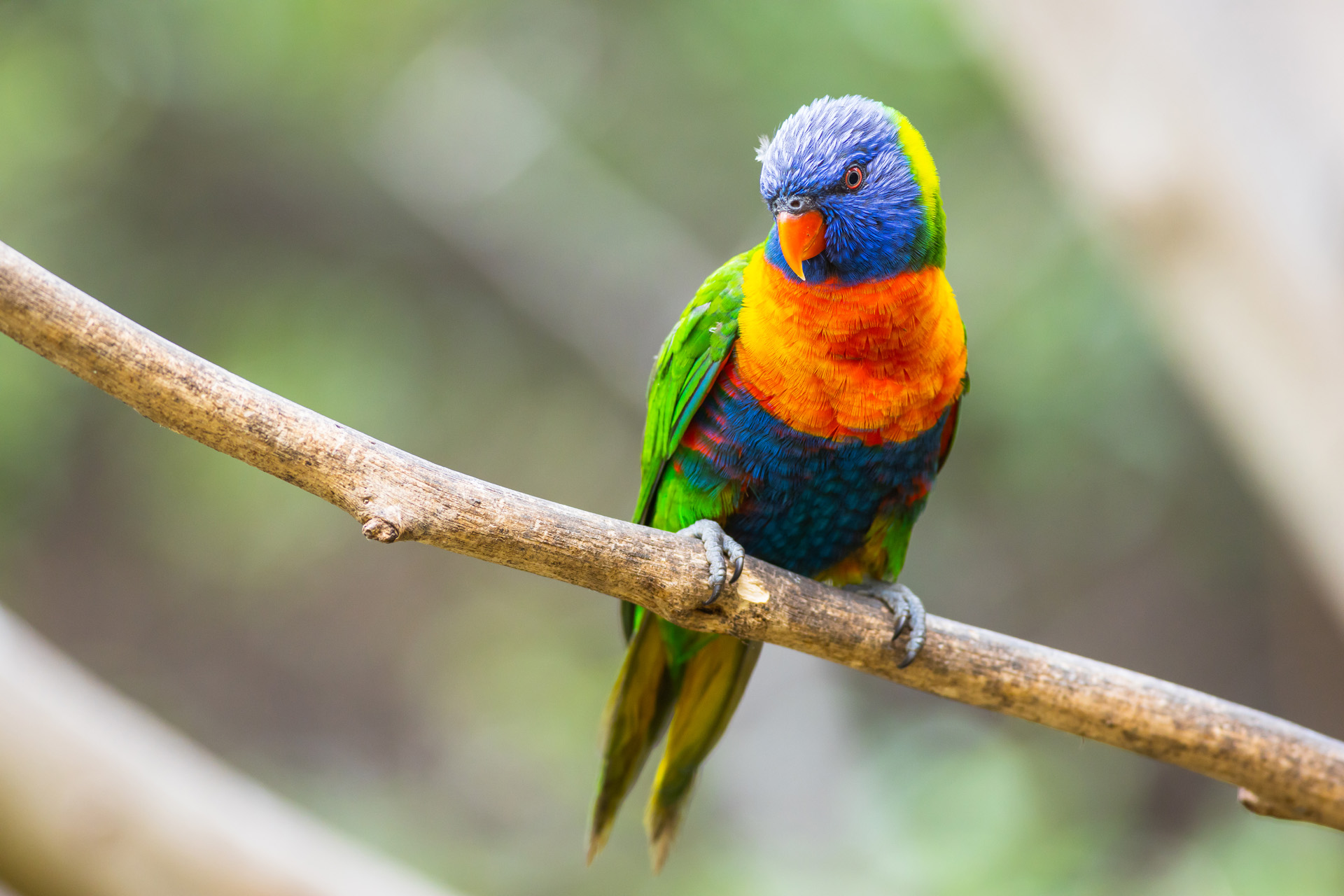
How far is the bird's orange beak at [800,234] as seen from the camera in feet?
5.35

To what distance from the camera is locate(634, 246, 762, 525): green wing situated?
1766 mm

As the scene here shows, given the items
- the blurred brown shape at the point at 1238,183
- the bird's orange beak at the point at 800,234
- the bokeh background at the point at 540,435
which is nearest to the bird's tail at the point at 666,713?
the bird's orange beak at the point at 800,234

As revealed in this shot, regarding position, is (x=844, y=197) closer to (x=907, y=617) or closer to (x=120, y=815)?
(x=907, y=617)

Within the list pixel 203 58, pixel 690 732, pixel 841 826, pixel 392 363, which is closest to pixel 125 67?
pixel 203 58

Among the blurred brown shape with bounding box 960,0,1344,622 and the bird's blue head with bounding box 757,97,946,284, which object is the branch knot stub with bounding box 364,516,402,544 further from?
the blurred brown shape with bounding box 960,0,1344,622

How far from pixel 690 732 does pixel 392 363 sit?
2.71m

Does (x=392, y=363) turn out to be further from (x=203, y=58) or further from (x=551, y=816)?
(x=551, y=816)

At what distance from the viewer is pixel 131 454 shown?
4039mm

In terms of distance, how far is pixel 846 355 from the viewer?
166 cm

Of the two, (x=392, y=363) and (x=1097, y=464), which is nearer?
(x=1097, y=464)

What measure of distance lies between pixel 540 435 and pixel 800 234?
3.08 metres

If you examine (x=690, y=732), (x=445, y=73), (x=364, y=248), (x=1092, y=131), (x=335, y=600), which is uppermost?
(x=445, y=73)

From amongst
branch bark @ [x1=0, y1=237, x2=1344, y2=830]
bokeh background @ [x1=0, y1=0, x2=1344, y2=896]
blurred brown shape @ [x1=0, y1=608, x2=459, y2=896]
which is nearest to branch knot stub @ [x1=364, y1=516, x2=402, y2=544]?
branch bark @ [x1=0, y1=237, x2=1344, y2=830]

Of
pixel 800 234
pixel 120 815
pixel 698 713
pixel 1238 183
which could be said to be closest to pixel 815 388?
pixel 800 234
